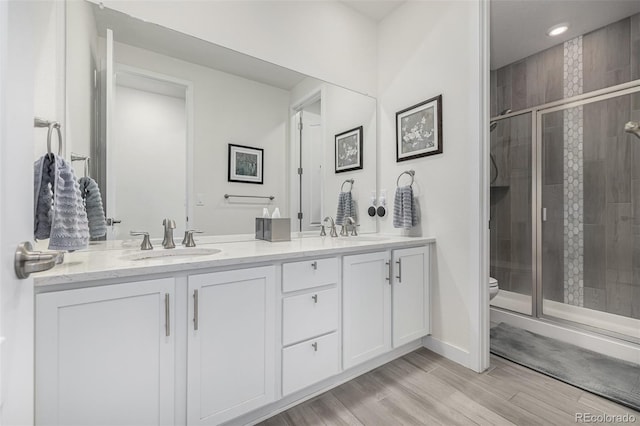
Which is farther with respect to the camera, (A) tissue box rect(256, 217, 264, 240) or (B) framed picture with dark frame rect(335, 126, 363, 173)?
(B) framed picture with dark frame rect(335, 126, 363, 173)

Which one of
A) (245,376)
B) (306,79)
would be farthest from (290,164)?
(245,376)

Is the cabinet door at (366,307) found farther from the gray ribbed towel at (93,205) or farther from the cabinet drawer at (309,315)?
the gray ribbed towel at (93,205)

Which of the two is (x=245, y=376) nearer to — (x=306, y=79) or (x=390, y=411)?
(x=390, y=411)

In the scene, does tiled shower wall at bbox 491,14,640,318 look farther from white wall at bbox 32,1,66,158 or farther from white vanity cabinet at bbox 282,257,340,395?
white wall at bbox 32,1,66,158

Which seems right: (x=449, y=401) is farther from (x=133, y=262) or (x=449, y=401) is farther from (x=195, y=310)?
(x=133, y=262)

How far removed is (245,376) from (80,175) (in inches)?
48.2

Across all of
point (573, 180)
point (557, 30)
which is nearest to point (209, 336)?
point (573, 180)

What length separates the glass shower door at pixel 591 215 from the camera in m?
2.35

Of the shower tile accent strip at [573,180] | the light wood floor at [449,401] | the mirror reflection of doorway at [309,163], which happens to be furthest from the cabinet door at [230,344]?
the shower tile accent strip at [573,180]

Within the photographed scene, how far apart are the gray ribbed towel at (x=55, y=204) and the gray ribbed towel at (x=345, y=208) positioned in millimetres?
1690

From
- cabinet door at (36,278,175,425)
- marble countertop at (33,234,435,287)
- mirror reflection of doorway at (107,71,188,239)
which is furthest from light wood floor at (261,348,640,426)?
mirror reflection of doorway at (107,71,188,239)

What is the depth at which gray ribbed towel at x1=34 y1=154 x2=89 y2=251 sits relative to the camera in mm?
906

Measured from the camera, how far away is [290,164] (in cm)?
208

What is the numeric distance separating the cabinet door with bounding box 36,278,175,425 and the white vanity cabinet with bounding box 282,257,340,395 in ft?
1.65
